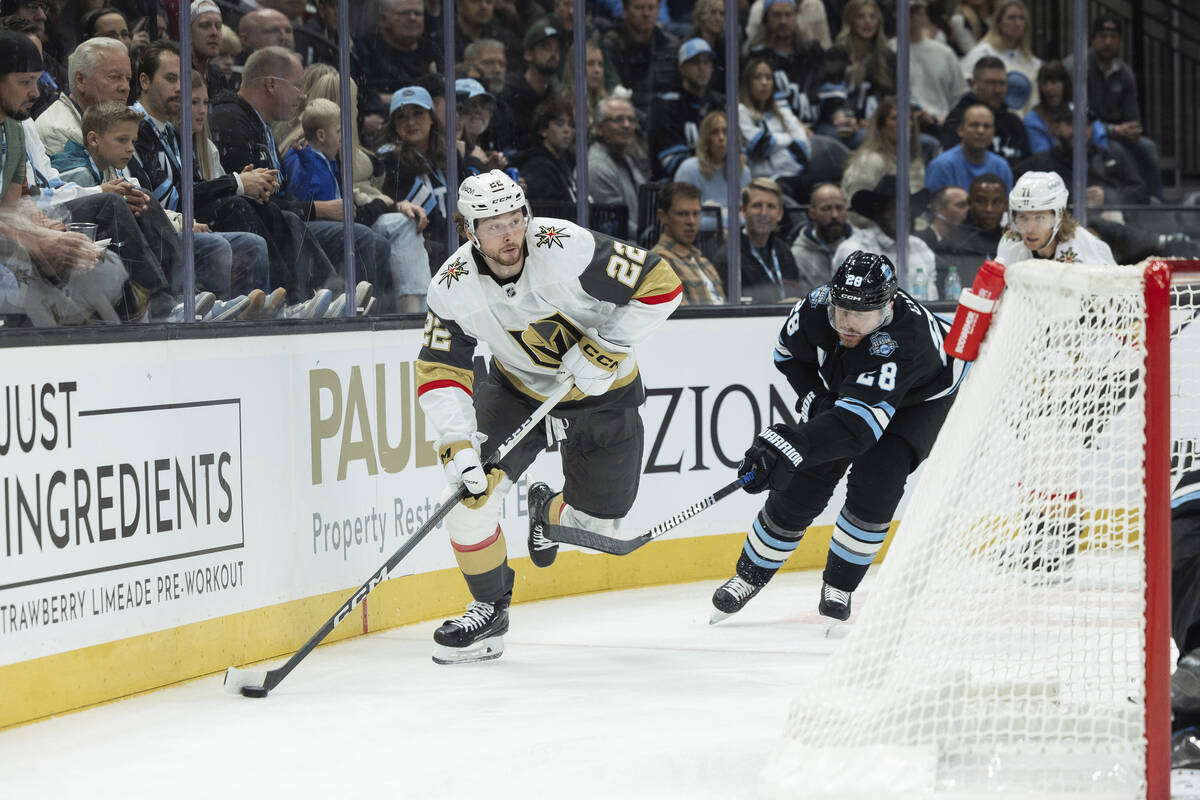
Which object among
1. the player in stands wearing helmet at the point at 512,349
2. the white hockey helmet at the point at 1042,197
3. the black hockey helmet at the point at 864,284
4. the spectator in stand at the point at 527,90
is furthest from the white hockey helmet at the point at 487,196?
the white hockey helmet at the point at 1042,197

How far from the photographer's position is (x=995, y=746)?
2619 millimetres

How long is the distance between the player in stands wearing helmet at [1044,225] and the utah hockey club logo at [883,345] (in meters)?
1.20

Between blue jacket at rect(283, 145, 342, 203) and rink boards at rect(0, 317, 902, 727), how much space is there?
45 centimetres

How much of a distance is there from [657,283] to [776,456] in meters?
0.55

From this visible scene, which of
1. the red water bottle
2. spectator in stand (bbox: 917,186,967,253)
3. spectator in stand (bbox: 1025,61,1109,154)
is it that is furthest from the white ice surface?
spectator in stand (bbox: 1025,61,1109,154)

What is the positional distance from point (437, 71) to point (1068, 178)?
2790 millimetres

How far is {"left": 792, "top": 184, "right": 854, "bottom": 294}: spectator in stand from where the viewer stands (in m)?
5.74

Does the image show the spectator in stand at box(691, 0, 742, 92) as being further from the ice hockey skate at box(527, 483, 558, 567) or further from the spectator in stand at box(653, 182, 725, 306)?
the ice hockey skate at box(527, 483, 558, 567)

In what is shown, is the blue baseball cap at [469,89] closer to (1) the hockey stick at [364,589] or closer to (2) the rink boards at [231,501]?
(2) the rink boards at [231,501]

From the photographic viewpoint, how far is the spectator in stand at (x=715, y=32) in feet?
18.3

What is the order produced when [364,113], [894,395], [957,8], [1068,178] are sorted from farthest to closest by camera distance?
[957,8], [1068,178], [364,113], [894,395]

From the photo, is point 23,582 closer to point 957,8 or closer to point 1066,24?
point 957,8

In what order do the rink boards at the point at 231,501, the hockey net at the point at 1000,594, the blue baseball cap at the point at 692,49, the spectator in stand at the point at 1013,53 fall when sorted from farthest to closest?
the spectator in stand at the point at 1013,53, the blue baseball cap at the point at 692,49, the rink boards at the point at 231,501, the hockey net at the point at 1000,594

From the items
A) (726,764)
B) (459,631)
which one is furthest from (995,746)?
(459,631)
